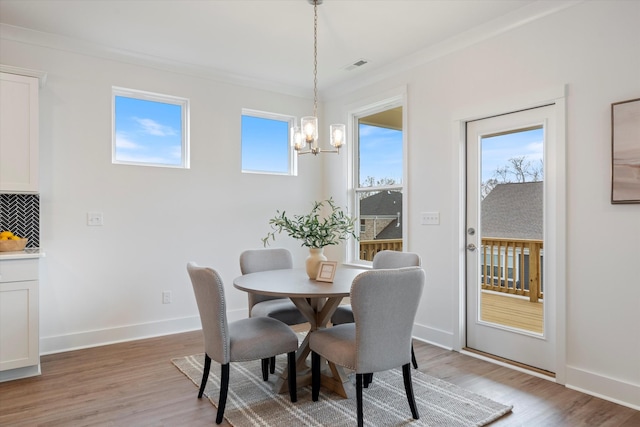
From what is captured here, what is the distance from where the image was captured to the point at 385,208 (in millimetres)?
4461

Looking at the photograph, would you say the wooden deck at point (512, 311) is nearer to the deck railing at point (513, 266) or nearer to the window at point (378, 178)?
the deck railing at point (513, 266)

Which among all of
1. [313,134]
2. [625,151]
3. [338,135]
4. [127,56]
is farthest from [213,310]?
[127,56]

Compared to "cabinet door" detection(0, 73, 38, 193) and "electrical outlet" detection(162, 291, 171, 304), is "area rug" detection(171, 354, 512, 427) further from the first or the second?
"cabinet door" detection(0, 73, 38, 193)

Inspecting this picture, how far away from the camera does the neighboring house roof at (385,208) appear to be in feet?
14.0

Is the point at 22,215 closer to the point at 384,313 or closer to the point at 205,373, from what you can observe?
the point at 205,373

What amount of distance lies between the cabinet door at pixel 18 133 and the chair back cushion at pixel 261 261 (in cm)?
173

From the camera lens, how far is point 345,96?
4832 mm

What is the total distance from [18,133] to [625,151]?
169 inches

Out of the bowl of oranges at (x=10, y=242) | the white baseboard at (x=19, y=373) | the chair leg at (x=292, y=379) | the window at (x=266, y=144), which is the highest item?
the window at (x=266, y=144)

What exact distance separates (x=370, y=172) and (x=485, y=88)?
1.65 meters

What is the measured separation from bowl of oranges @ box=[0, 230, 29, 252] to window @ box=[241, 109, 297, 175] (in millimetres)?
2195

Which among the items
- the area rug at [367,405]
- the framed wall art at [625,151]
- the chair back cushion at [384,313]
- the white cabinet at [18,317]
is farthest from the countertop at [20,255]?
the framed wall art at [625,151]

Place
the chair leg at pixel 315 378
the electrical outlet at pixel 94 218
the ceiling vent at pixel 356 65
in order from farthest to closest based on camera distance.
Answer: the ceiling vent at pixel 356 65, the electrical outlet at pixel 94 218, the chair leg at pixel 315 378

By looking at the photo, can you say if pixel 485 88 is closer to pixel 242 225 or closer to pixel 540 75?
pixel 540 75
